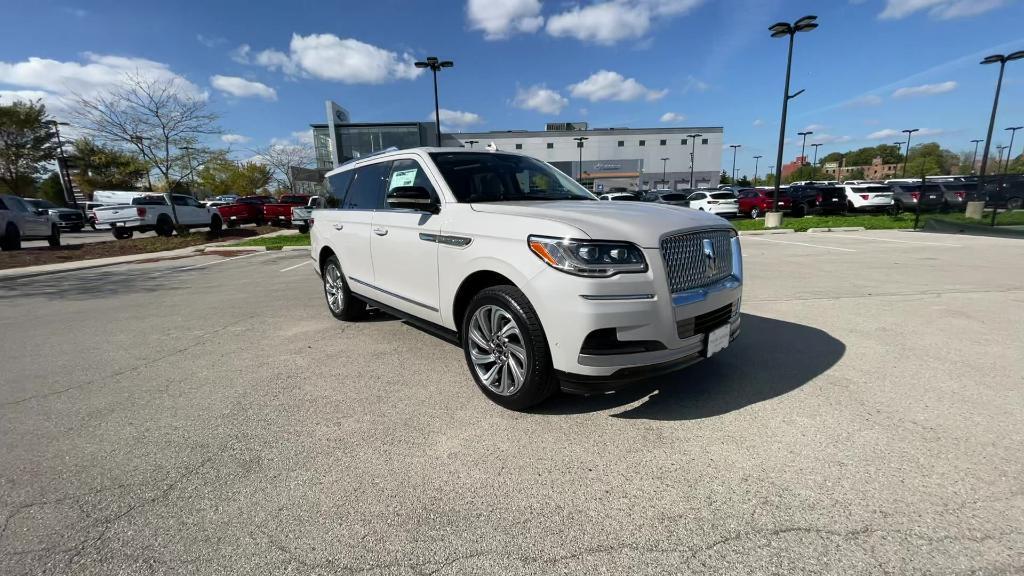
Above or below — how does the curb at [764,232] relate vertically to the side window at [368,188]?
below

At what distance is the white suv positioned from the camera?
2.47 m

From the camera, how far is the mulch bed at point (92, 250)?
12.4 m

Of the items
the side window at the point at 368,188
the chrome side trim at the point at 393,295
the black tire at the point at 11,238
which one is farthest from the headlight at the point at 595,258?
the black tire at the point at 11,238

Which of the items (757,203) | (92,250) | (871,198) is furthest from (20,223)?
(871,198)

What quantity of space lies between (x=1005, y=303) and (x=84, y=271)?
17927 millimetres

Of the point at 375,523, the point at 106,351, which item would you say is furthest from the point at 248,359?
the point at 375,523

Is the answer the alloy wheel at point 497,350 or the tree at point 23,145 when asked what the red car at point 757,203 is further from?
the tree at point 23,145

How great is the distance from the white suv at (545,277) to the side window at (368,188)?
27 cm

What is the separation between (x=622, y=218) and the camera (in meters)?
2.75

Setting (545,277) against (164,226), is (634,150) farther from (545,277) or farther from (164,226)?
(545,277)

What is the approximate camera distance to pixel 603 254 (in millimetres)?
2492

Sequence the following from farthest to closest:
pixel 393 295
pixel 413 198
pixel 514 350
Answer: pixel 393 295 → pixel 413 198 → pixel 514 350

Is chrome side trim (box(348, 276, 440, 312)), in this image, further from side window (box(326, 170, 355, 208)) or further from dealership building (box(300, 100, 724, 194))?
dealership building (box(300, 100, 724, 194))

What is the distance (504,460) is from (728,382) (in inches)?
75.3
